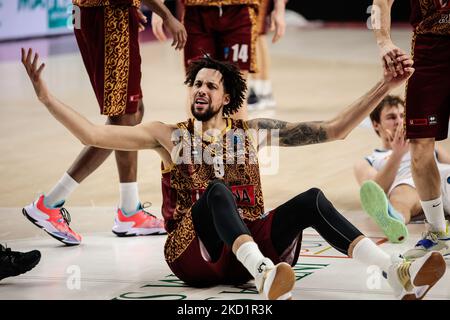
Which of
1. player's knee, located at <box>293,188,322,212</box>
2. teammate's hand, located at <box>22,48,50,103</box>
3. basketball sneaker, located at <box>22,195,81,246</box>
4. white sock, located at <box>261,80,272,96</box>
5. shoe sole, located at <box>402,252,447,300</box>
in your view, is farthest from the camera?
white sock, located at <box>261,80,272,96</box>

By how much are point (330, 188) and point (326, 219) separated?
274 cm

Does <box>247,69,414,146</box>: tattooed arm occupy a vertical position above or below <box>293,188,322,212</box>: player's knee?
above

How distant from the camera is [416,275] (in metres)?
4.27

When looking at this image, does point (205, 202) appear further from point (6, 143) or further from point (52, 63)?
point (52, 63)

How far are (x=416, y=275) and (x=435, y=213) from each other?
145 cm

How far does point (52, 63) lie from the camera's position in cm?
1512

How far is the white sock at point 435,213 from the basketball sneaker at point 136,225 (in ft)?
5.32

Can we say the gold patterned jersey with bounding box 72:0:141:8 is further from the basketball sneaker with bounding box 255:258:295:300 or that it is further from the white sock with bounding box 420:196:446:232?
the basketball sneaker with bounding box 255:258:295:300

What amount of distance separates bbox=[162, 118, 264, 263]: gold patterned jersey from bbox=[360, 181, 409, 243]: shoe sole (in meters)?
1.13

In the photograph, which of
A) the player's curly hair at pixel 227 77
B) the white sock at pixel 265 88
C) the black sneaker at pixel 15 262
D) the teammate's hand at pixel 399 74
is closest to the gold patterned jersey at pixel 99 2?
the player's curly hair at pixel 227 77

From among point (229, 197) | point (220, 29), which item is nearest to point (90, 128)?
point (229, 197)

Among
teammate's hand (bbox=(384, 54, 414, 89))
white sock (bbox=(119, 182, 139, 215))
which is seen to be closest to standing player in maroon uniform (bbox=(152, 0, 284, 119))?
white sock (bbox=(119, 182, 139, 215))

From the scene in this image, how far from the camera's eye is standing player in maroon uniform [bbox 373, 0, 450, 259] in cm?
546
